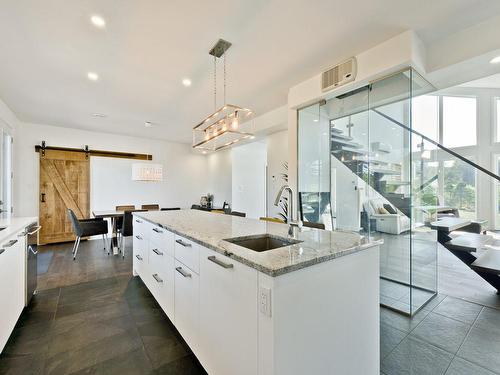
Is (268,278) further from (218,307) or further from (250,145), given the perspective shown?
(250,145)

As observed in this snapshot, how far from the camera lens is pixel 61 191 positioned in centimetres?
554

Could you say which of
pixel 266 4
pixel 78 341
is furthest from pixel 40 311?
pixel 266 4

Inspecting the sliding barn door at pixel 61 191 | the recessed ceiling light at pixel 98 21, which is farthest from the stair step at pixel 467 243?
the sliding barn door at pixel 61 191

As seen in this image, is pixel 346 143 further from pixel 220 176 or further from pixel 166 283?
pixel 220 176

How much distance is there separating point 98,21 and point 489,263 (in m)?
4.61

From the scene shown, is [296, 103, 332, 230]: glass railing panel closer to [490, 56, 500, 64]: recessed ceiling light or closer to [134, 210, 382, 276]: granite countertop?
[490, 56, 500, 64]: recessed ceiling light

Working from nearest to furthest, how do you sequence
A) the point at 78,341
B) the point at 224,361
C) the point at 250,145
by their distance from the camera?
the point at 224,361, the point at 78,341, the point at 250,145

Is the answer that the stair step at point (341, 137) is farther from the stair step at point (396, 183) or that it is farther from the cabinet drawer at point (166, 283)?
the cabinet drawer at point (166, 283)

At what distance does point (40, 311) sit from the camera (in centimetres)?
234

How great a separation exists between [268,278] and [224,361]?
2.13 feet

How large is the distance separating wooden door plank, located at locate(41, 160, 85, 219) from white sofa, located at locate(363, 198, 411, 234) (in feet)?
20.8

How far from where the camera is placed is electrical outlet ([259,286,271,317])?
0.94m

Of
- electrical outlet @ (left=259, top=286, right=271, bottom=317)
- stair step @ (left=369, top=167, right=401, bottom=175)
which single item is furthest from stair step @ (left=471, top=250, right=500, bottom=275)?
electrical outlet @ (left=259, top=286, right=271, bottom=317)

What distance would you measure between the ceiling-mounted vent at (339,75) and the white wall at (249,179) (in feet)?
12.7
